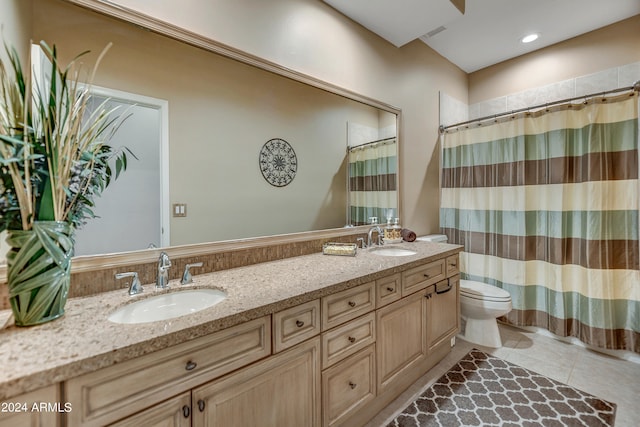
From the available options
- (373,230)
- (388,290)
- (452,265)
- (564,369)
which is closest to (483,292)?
(452,265)

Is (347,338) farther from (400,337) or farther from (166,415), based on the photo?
(166,415)

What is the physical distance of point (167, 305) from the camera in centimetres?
113

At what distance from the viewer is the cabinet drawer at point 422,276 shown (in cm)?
161

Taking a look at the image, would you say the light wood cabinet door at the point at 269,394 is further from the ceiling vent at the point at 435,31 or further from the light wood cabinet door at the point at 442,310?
the ceiling vent at the point at 435,31

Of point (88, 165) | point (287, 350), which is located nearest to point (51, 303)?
point (88, 165)

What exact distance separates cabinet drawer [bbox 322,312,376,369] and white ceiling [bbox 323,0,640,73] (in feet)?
6.67

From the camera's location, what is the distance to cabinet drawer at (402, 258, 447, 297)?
1611 mm

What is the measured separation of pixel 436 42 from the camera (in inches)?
104

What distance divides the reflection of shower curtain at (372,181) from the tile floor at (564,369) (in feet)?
3.85

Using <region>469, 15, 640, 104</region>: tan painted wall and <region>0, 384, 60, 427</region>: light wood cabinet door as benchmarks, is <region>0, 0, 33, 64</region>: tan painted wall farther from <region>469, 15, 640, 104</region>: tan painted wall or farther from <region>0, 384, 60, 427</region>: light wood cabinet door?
<region>469, 15, 640, 104</region>: tan painted wall

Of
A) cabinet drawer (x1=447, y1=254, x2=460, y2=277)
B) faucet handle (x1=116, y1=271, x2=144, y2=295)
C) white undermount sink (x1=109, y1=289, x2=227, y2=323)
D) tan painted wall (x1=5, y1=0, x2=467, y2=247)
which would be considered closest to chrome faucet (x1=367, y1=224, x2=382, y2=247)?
tan painted wall (x1=5, y1=0, x2=467, y2=247)

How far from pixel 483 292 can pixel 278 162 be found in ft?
6.36

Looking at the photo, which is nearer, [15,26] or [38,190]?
[38,190]

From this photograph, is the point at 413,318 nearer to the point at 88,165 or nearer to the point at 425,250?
the point at 425,250
